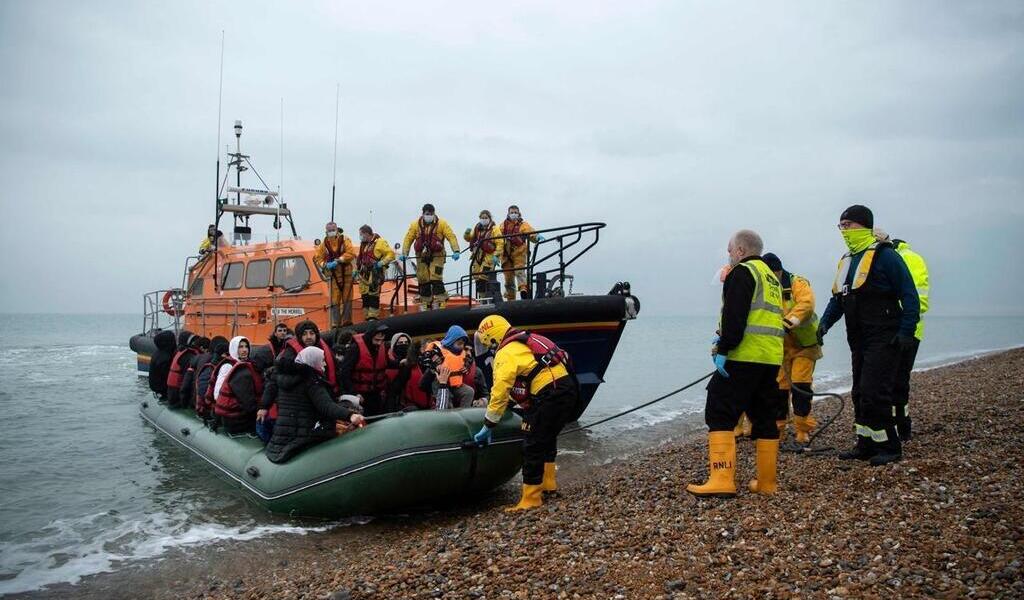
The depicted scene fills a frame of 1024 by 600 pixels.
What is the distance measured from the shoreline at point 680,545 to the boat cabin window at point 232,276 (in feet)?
22.3

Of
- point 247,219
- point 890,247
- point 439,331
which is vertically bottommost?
point 439,331

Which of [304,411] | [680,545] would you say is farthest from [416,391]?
[680,545]

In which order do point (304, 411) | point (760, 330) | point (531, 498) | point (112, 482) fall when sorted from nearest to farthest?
1. point (760, 330)
2. point (531, 498)
3. point (304, 411)
4. point (112, 482)

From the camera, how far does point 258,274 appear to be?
1110 centimetres

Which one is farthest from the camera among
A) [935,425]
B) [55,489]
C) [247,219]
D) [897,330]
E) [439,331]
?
[247,219]

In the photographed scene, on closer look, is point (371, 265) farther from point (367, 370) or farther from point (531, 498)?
point (531, 498)

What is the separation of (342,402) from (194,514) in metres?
1.76

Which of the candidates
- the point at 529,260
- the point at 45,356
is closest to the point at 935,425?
the point at 529,260

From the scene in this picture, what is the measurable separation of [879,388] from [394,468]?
341 cm

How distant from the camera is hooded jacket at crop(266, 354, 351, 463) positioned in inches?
216

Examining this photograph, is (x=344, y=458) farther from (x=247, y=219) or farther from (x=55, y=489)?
(x=247, y=219)

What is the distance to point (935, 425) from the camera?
596cm

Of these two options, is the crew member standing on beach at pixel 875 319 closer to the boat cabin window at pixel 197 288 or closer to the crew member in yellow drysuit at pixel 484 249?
the crew member in yellow drysuit at pixel 484 249

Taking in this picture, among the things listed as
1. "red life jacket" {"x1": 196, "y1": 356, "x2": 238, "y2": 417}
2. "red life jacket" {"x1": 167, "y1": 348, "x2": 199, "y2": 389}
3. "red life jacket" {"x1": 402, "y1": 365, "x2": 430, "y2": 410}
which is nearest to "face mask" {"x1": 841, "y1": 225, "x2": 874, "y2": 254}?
"red life jacket" {"x1": 402, "y1": 365, "x2": 430, "y2": 410}
